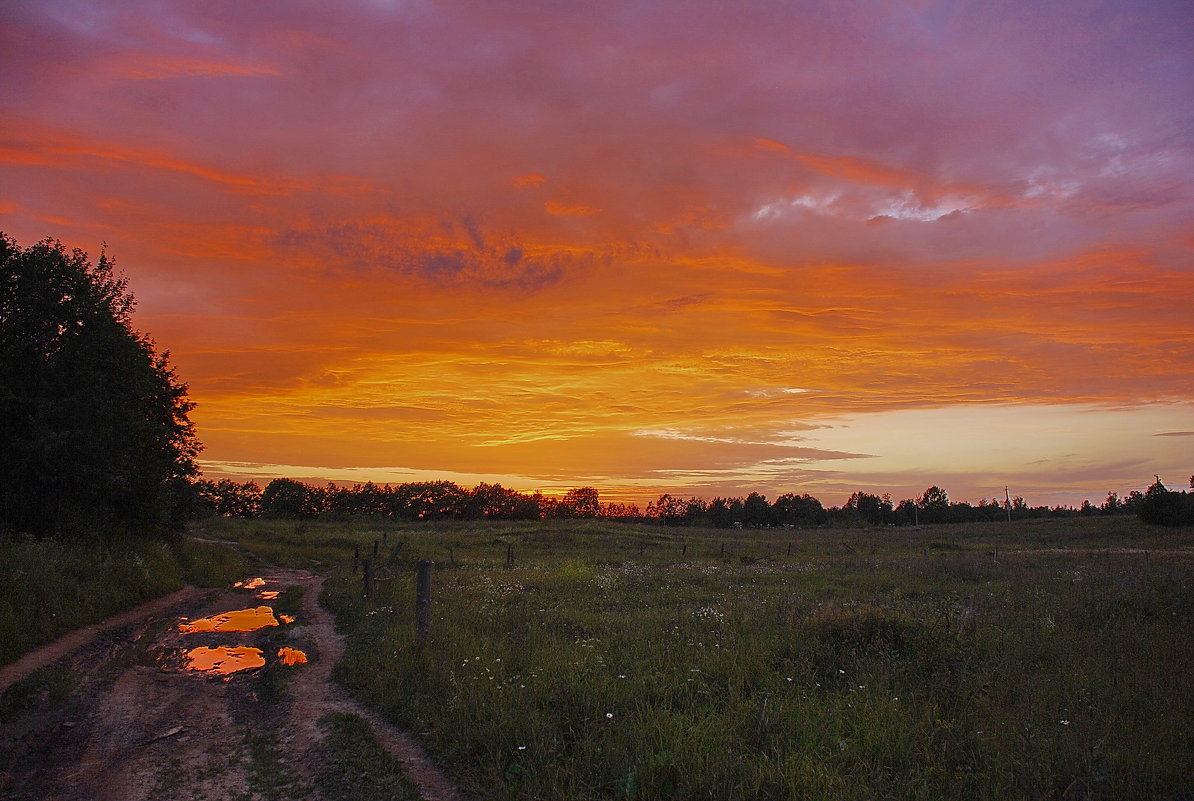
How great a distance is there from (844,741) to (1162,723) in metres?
3.74

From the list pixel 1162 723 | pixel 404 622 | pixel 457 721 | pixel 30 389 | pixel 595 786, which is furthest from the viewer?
pixel 30 389

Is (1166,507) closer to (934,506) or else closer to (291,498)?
(934,506)

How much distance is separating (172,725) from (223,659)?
4152mm

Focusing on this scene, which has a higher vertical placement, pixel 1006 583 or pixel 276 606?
pixel 1006 583

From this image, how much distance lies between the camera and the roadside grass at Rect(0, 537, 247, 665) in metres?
12.2

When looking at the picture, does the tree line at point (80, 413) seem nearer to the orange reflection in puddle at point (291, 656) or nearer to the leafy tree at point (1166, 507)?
the orange reflection in puddle at point (291, 656)

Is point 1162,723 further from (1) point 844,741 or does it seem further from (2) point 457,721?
(2) point 457,721

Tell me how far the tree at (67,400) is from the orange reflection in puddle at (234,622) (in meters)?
9.10

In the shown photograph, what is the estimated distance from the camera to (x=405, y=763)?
710 cm

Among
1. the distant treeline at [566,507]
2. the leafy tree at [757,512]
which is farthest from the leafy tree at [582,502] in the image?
the leafy tree at [757,512]

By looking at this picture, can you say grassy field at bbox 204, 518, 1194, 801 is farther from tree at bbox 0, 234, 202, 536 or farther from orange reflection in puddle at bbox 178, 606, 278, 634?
tree at bbox 0, 234, 202, 536

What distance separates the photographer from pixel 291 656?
40.7ft

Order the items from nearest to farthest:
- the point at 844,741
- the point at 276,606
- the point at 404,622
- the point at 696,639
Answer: the point at 844,741
the point at 696,639
the point at 404,622
the point at 276,606

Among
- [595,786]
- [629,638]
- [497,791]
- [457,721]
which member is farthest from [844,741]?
[629,638]
